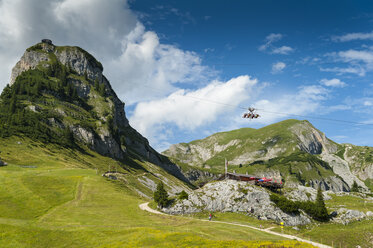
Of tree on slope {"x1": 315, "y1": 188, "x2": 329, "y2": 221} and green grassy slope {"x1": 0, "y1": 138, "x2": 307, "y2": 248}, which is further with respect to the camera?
tree on slope {"x1": 315, "y1": 188, "x2": 329, "y2": 221}

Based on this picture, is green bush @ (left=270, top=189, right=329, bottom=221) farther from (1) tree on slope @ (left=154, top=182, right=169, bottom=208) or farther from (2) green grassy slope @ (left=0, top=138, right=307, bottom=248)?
(1) tree on slope @ (left=154, top=182, right=169, bottom=208)

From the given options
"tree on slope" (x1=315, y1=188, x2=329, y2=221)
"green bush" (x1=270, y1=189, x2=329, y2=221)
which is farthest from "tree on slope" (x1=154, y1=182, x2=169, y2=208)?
"tree on slope" (x1=315, y1=188, x2=329, y2=221)

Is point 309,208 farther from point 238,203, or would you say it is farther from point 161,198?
point 161,198

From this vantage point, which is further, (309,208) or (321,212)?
(309,208)

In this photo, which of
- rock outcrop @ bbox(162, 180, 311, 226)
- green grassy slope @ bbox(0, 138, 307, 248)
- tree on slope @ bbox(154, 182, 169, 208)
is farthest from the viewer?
tree on slope @ bbox(154, 182, 169, 208)

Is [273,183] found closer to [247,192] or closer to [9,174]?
[247,192]

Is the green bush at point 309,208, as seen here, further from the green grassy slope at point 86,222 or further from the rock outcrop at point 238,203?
the green grassy slope at point 86,222

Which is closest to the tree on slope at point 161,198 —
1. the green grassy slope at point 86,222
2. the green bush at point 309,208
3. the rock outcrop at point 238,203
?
the rock outcrop at point 238,203

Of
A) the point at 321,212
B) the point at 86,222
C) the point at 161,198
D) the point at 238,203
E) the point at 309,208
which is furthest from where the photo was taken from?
the point at 238,203

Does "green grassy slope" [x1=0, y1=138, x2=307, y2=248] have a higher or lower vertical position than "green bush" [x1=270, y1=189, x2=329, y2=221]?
lower

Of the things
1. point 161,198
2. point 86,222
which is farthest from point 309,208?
point 86,222
